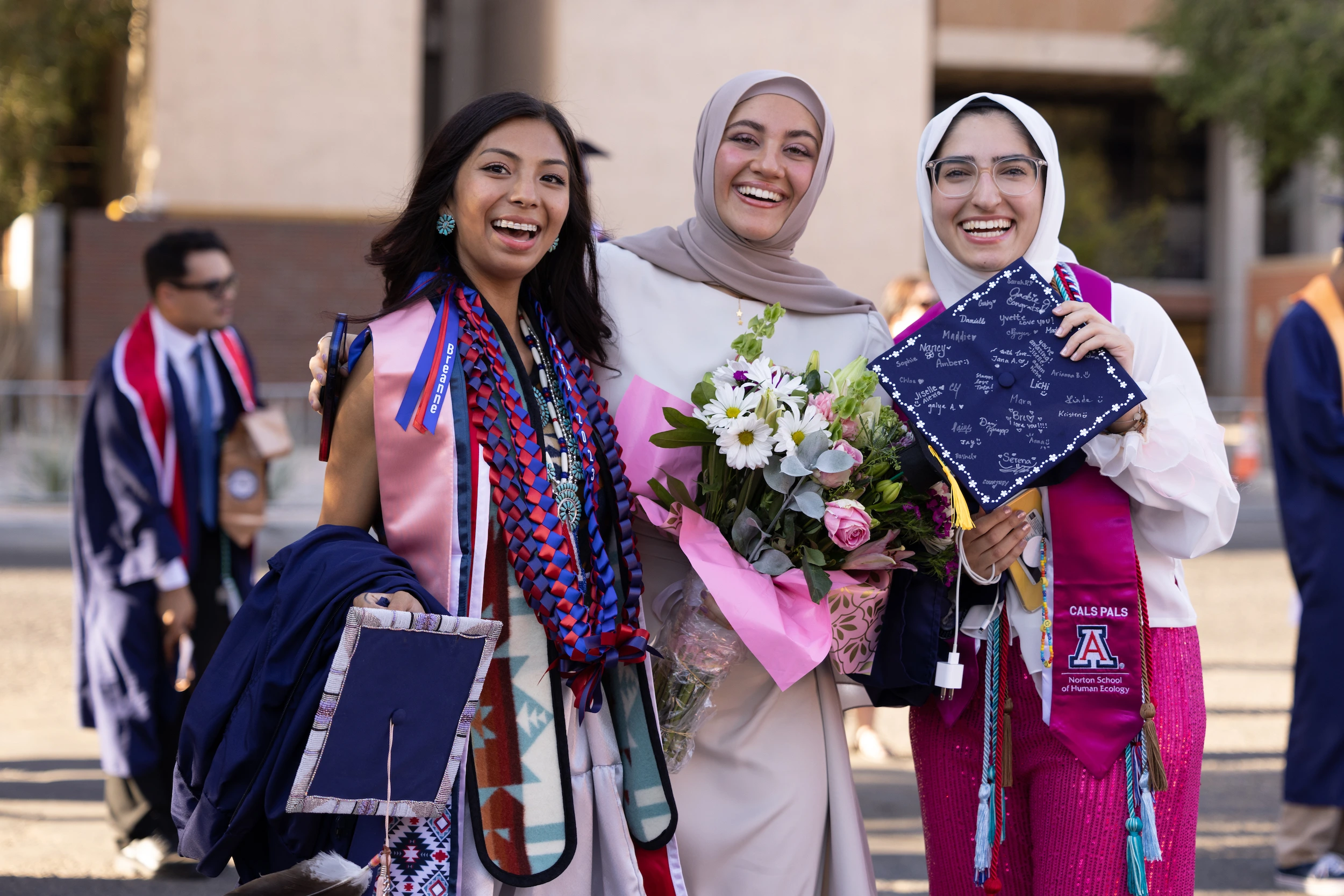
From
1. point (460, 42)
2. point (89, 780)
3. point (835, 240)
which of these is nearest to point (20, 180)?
point (460, 42)

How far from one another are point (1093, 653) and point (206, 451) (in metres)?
3.41

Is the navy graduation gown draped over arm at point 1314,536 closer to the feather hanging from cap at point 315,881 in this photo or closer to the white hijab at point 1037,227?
the white hijab at point 1037,227

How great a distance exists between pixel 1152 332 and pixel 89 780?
4982 mm

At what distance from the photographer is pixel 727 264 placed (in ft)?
10.6

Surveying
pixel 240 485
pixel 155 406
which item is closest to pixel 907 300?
pixel 240 485

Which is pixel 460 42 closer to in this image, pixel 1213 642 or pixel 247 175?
pixel 247 175

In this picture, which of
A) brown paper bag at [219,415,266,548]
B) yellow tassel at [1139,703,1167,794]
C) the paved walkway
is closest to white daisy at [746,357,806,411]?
yellow tassel at [1139,703,1167,794]

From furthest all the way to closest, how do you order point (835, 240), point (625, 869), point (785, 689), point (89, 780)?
point (835, 240)
point (89, 780)
point (785, 689)
point (625, 869)

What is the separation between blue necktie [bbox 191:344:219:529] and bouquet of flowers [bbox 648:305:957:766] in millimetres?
2621

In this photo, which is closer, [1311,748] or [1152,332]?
[1152,332]

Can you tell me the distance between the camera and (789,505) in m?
2.73

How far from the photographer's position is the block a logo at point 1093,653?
2.78 metres

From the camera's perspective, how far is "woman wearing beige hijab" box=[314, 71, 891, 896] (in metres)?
2.98

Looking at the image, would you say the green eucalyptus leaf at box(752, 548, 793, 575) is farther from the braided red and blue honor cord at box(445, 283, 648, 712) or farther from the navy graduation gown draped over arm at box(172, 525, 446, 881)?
the navy graduation gown draped over arm at box(172, 525, 446, 881)
